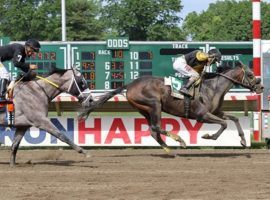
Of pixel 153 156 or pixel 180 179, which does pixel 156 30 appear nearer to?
pixel 153 156

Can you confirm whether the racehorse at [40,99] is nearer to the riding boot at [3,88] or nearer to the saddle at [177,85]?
the riding boot at [3,88]

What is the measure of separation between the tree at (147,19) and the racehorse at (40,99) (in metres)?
43.4

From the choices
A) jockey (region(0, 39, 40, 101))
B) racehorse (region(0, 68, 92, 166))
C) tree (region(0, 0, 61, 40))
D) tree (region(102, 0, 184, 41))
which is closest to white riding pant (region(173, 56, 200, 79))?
racehorse (region(0, 68, 92, 166))

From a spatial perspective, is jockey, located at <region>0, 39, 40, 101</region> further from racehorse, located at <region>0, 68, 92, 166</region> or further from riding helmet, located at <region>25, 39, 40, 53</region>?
racehorse, located at <region>0, 68, 92, 166</region>

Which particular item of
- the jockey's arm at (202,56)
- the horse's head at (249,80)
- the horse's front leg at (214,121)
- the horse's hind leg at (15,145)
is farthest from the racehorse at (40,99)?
the horse's head at (249,80)

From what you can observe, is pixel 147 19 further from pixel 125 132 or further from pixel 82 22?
pixel 125 132

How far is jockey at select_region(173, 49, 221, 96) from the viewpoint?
12.3 metres

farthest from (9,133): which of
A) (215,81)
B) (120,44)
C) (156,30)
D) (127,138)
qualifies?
(156,30)

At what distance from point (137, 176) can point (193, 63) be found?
355 centimetres

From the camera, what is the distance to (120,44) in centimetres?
1708

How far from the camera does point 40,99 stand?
11.0 metres

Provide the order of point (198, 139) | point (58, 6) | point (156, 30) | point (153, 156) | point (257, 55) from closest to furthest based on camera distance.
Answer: point (153, 156) → point (198, 139) → point (257, 55) → point (156, 30) → point (58, 6)

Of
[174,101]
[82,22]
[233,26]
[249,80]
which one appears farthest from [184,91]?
[82,22]

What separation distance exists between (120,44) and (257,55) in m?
3.39
